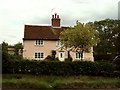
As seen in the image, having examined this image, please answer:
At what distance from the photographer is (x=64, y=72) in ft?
94.3

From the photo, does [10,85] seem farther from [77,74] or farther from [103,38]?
[103,38]

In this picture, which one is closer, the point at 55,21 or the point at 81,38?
the point at 81,38

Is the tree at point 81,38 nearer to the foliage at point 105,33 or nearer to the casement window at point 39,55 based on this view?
the casement window at point 39,55

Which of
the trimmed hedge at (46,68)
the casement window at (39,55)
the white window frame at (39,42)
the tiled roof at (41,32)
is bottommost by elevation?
the trimmed hedge at (46,68)

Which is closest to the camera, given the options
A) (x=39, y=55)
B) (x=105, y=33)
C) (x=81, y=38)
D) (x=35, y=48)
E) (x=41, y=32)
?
(x=81, y=38)

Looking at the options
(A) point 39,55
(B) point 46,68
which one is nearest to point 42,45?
(A) point 39,55

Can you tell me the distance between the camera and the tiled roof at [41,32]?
185ft

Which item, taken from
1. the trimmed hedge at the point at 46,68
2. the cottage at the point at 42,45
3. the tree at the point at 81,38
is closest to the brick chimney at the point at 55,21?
the cottage at the point at 42,45

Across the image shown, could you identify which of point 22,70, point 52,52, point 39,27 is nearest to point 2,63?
point 22,70

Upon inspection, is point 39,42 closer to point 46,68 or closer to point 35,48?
point 35,48

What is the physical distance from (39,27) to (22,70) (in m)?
31.2

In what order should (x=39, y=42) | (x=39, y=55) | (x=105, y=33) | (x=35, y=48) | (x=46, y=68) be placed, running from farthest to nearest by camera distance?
(x=105, y=33) < (x=39, y=42) < (x=35, y=48) < (x=39, y=55) < (x=46, y=68)

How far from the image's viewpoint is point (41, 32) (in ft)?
190

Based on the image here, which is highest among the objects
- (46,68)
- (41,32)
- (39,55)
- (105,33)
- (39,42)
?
(105,33)
